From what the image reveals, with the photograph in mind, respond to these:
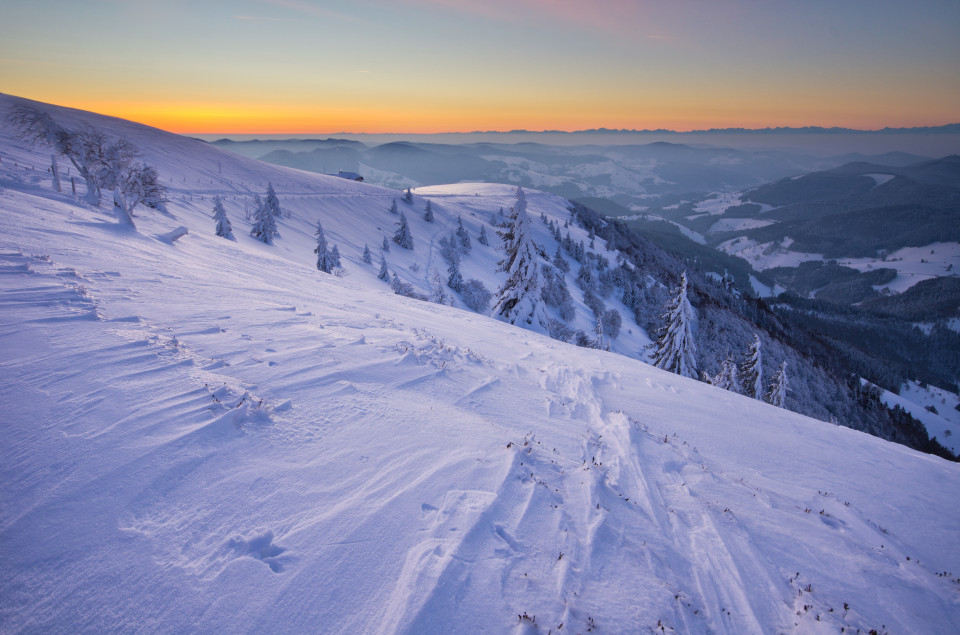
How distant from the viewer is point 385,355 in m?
8.46

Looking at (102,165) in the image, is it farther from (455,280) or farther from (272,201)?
(455,280)

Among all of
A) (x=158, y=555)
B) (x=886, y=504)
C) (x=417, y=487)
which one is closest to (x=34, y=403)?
(x=158, y=555)

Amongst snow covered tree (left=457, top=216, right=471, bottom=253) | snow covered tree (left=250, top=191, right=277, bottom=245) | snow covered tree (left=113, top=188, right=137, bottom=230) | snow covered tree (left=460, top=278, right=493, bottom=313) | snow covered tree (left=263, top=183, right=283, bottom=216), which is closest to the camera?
snow covered tree (left=113, top=188, right=137, bottom=230)

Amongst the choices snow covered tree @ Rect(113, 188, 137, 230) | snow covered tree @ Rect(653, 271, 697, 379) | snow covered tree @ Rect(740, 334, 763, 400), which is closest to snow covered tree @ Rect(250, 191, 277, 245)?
snow covered tree @ Rect(113, 188, 137, 230)

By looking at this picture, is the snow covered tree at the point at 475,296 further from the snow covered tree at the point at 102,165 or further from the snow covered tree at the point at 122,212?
the snow covered tree at the point at 122,212

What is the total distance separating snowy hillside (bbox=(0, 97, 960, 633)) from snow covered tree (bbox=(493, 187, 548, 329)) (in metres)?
14.2

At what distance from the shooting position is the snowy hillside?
325cm

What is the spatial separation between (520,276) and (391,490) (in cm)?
2027

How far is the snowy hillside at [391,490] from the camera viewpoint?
10.7ft

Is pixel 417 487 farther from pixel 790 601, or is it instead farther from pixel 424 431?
pixel 790 601

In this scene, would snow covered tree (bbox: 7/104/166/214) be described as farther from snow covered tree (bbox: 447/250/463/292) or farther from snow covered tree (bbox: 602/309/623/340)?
snow covered tree (bbox: 602/309/623/340)

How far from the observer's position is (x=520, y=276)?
78.5 feet

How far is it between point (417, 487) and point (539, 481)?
5.85ft

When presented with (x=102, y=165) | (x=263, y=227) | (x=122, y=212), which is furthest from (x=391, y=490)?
(x=263, y=227)
